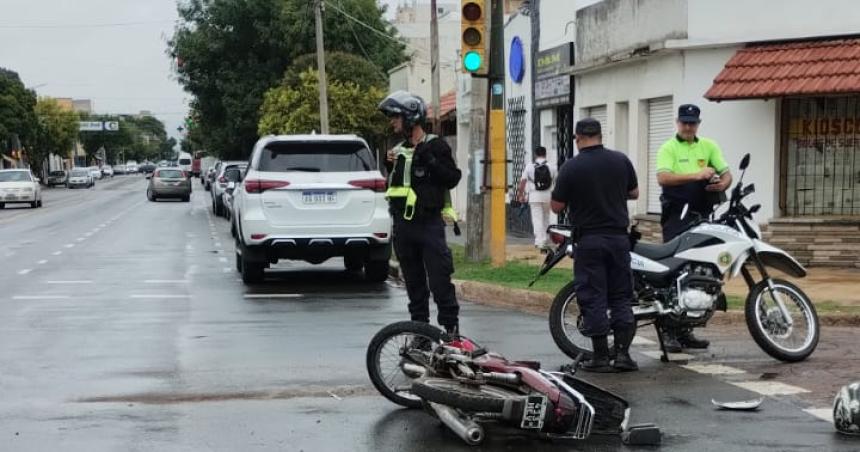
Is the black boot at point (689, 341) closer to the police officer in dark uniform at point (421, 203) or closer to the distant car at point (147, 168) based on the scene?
the police officer in dark uniform at point (421, 203)

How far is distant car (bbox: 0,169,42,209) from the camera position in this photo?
145ft

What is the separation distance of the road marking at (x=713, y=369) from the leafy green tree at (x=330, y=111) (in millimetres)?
33978

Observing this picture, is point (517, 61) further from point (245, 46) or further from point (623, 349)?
point (245, 46)

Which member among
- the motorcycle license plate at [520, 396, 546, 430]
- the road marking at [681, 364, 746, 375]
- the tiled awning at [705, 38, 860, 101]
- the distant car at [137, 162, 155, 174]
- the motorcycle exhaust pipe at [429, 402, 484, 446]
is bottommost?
the distant car at [137, 162, 155, 174]

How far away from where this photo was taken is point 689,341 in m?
9.22

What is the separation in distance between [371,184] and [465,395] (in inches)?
337

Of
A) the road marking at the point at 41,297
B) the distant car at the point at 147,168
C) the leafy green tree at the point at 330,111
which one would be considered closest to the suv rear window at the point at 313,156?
the road marking at the point at 41,297

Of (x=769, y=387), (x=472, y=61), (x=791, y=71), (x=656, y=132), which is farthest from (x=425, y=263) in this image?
(x=656, y=132)

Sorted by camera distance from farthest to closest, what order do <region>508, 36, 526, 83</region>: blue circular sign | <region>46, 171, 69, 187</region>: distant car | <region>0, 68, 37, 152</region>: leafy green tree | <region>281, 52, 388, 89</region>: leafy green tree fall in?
<region>46, 171, 69, 187</region>: distant car < <region>0, 68, 37, 152</region>: leafy green tree < <region>281, 52, 388, 89</region>: leafy green tree < <region>508, 36, 526, 83</region>: blue circular sign

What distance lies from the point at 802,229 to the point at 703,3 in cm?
344

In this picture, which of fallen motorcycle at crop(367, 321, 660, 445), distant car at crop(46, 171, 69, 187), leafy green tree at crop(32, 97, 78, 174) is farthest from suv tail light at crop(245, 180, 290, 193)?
leafy green tree at crop(32, 97, 78, 174)

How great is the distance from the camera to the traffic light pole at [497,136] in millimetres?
15109

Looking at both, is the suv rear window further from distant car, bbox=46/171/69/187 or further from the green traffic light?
distant car, bbox=46/171/69/187

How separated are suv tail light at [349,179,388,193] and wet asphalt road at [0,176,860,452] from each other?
1.30 meters
